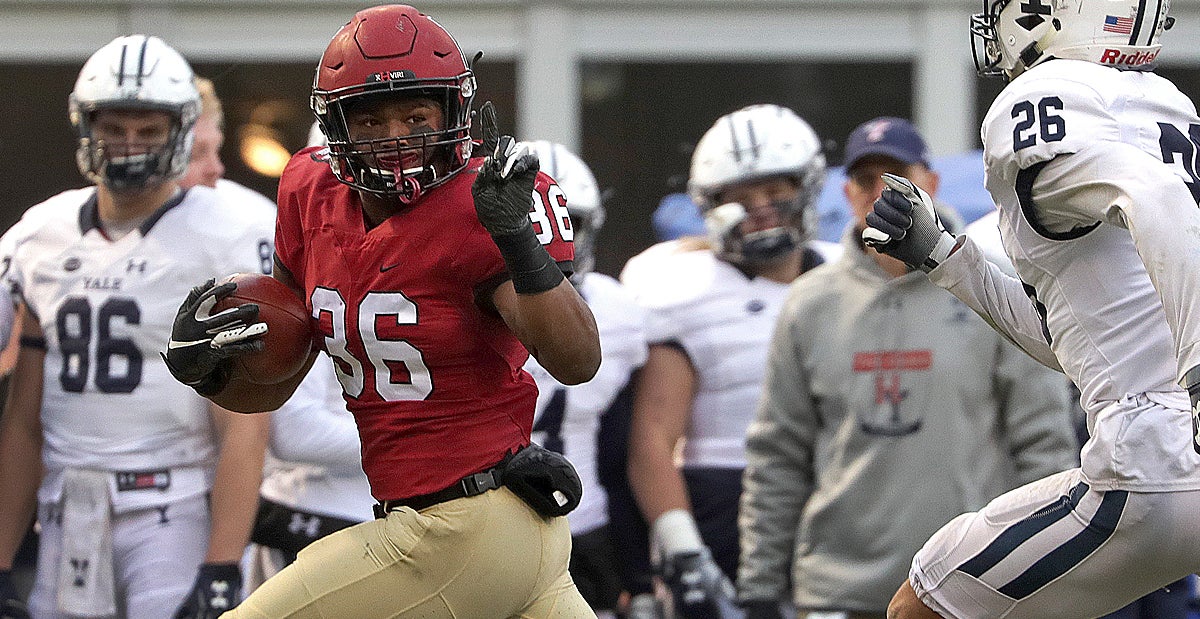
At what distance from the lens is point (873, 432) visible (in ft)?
15.4

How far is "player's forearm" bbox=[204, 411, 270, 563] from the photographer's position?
4.76 metres

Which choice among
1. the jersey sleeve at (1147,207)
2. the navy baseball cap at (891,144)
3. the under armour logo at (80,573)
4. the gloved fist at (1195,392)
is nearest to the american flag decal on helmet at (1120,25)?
the jersey sleeve at (1147,207)

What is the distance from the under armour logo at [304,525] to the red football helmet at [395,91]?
1.89 m

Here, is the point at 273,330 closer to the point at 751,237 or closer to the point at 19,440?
the point at 19,440

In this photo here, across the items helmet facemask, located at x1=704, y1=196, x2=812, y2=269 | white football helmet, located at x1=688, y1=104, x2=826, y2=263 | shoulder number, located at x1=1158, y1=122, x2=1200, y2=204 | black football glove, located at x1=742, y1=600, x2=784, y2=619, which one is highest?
shoulder number, located at x1=1158, y1=122, x2=1200, y2=204

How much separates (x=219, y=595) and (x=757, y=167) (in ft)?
6.93

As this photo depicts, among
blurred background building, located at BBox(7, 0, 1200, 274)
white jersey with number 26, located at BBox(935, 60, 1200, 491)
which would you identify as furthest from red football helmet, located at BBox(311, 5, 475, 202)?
blurred background building, located at BBox(7, 0, 1200, 274)

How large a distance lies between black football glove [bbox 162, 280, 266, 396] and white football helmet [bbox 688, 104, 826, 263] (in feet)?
8.21

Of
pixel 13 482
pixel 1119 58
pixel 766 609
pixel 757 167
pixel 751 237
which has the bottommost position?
pixel 766 609

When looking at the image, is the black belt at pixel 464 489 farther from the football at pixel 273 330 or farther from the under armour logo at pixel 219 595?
the under armour logo at pixel 219 595

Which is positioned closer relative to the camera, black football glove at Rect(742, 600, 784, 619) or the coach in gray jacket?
the coach in gray jacket

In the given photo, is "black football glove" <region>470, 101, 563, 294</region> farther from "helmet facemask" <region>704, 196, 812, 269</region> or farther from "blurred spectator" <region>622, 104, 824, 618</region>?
"helmet facemask" <region>704, 196, 812, 269</region>

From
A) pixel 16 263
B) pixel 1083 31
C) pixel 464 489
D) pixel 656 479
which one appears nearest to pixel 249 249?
pixel 16 263

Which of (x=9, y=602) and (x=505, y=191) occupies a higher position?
(x=505, y=191)
